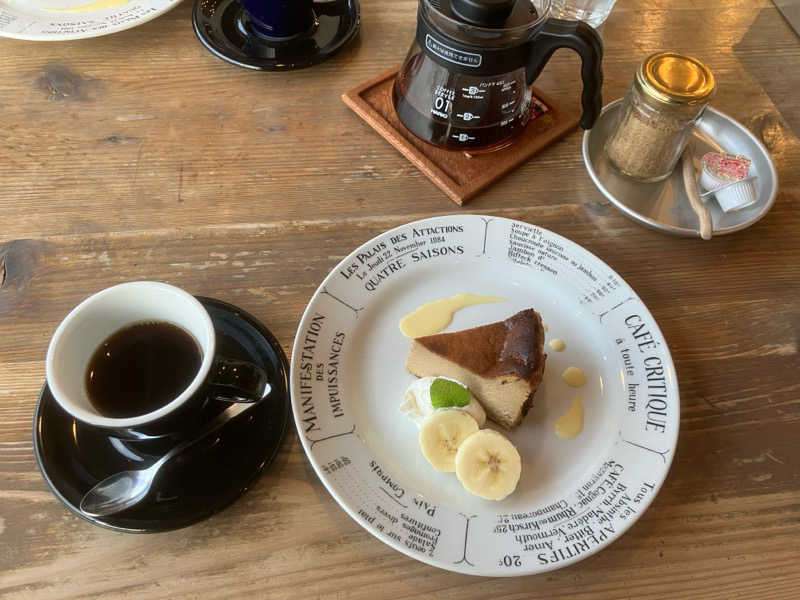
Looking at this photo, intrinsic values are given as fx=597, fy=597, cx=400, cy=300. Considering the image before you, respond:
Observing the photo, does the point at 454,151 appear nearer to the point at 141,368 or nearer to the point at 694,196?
the point at 694,196

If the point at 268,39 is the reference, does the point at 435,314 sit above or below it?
below

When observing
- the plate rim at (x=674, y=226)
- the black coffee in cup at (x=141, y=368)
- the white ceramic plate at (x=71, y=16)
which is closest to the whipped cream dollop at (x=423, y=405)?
the black coffee in cup at (x=141, y=368)

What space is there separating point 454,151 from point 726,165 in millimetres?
416

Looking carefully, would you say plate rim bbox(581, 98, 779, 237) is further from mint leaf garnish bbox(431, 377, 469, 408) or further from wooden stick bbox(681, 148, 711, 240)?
mint leaf garnish bbox(431, 377, 469, 408)

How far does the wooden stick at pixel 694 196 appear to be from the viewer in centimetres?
87

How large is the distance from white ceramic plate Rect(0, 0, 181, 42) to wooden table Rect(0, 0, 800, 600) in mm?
40

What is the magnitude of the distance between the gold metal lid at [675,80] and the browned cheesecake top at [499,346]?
1.19 feet

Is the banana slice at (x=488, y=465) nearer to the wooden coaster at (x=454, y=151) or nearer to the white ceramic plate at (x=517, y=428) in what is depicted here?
the white ceramic plate at (x=517, y=428)

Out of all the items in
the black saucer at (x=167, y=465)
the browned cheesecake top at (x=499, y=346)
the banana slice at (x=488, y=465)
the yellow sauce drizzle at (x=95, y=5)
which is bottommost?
Result: the black saucer at (x=167, y=465)

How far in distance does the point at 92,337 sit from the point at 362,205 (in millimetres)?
428

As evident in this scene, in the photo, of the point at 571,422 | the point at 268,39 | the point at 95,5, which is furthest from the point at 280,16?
the point at 571,422

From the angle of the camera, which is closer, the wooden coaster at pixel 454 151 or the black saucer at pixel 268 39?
the wooden coaster at pixel 454 151

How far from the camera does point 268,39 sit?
3.50ft

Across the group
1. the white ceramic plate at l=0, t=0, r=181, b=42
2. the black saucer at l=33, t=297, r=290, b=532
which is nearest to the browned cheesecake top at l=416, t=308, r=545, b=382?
the black saucer at l=33, t=297, r=290, b=532
